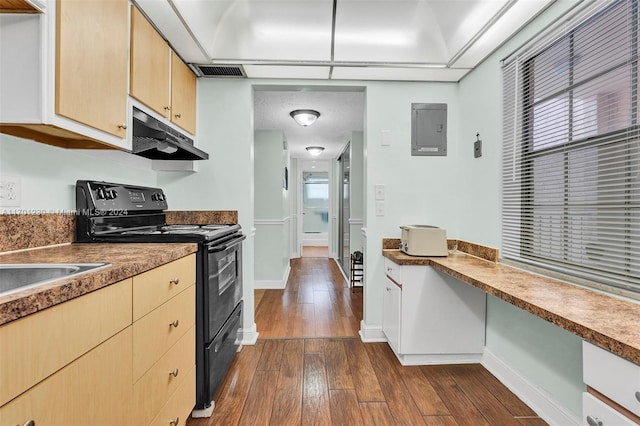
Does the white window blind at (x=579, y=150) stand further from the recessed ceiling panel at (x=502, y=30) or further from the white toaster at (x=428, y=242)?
the white toaster at (x=428, y=242)

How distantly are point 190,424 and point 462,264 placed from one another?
6.11ft

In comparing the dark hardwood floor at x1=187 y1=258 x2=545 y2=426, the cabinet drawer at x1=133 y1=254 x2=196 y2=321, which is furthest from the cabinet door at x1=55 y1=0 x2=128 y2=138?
the dark hardwood floor at x1=187 y1=258 x2=545 y2=426

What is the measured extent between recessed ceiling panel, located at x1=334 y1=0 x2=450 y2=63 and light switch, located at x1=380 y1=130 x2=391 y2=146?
559mm

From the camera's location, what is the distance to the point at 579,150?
4.81ft

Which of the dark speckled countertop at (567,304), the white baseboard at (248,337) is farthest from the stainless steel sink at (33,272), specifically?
the white baseboard at (248,337)

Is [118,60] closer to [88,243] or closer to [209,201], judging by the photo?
[88,243]

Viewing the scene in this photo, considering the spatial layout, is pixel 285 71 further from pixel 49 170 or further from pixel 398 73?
pixel 49 170

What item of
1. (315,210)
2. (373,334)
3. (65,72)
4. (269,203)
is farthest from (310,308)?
(315,210)

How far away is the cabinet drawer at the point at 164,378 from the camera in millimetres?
1137

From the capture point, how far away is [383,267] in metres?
2.62

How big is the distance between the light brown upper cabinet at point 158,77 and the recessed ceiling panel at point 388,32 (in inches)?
44.8

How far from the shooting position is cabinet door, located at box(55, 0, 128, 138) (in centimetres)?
114

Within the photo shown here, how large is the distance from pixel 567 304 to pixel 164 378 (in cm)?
167

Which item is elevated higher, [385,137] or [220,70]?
[220,70]
